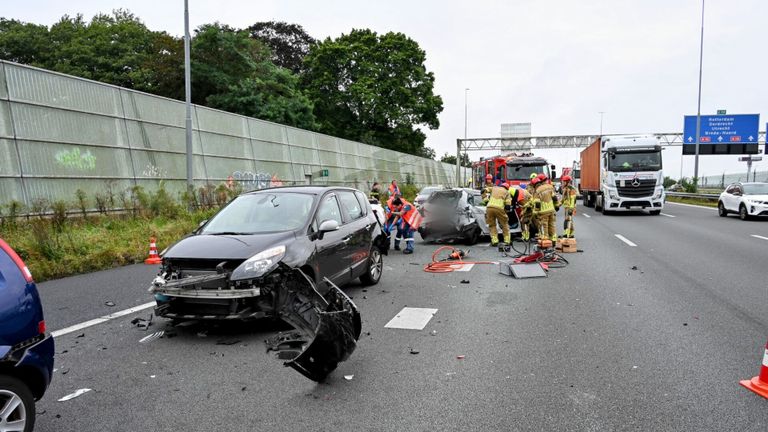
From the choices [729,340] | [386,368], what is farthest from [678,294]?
[386,368]

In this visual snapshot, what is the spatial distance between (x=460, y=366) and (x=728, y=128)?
134 ft

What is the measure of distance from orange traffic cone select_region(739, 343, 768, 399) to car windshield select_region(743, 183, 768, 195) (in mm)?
19618

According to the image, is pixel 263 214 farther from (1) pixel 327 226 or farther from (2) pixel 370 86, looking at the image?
(2) pixel 370 86

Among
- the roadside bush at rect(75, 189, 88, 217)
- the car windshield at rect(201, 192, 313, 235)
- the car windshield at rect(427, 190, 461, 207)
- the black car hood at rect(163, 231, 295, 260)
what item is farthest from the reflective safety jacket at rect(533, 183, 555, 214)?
the roadside bush at rect(75, 189, 88, 217)

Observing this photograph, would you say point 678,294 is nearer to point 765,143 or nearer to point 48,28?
point 765,143

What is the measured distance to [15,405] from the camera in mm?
2773

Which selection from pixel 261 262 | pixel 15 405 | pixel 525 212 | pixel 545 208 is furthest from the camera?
pixel 525 212

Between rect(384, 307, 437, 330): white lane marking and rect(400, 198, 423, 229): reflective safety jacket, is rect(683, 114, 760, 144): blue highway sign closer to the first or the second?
rect(400, 198, 423, 229): reflective safety jacket

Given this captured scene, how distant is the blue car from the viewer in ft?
8.99

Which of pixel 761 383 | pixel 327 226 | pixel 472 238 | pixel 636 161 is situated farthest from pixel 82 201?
pixel 636 161

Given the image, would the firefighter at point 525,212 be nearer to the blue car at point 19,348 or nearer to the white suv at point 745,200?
the blue car at point 19,348

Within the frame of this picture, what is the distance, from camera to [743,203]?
64.2ft

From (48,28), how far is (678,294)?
51.9 m

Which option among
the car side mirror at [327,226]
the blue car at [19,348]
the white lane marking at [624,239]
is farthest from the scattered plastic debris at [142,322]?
the white lane marking at [624,239]
